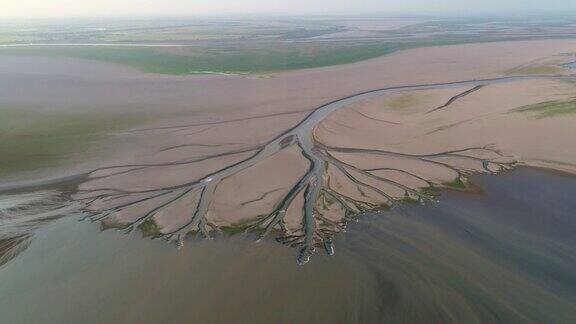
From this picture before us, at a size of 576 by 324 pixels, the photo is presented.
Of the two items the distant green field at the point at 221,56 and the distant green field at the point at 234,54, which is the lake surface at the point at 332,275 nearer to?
the distant green field at the point at 234,54

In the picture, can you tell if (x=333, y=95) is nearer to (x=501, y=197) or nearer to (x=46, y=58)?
(x=501, y=197)

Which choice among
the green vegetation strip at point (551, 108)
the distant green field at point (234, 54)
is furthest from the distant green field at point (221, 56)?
the green vegetation strip at point (551, 108)

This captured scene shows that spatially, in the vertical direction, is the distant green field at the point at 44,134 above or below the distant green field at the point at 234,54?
below

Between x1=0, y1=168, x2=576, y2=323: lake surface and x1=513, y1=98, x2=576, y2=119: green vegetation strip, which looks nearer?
x1=0, y1=168, x2=576, y2=323: lake surface

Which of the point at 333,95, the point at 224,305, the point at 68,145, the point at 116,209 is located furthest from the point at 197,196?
the point at 333,95

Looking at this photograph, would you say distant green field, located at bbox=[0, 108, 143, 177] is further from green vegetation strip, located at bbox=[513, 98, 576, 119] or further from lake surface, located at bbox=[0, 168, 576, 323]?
green vegetation strip, located at bbox=[513, 98, 576, 119]

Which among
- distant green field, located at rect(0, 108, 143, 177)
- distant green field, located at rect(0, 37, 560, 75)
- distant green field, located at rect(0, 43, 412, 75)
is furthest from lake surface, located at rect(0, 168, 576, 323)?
distant green field, located at rect(0, 43, 412, 75)

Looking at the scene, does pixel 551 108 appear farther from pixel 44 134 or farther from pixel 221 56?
pixel 221 56

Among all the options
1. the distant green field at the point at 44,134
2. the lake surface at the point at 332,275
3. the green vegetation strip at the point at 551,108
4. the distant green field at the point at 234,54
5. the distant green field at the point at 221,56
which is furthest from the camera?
the distant green field at the point at 234,54
